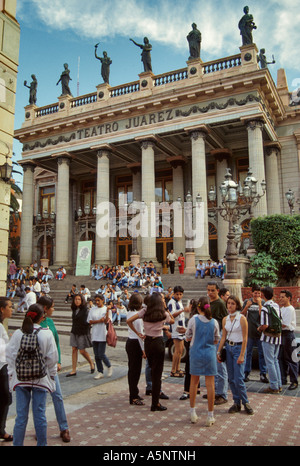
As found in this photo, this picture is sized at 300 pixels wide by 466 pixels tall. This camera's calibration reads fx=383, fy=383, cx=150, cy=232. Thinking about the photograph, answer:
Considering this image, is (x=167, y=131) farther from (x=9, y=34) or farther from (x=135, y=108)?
(x=9, y=34)

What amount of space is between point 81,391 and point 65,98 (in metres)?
27.7

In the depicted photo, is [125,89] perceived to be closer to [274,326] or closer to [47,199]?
[47,199]

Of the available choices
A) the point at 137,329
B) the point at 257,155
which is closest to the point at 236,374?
the point at 137,329

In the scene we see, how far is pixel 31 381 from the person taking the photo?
3.96 meters

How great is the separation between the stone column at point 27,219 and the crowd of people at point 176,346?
23276 mm

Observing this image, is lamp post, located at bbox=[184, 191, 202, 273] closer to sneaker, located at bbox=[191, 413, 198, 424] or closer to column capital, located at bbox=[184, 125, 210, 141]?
column capital, located at bbox=[184, 125, 210, 141]

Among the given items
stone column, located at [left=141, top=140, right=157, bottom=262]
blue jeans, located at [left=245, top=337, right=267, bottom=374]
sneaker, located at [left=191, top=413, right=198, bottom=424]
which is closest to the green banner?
stone column, located at [left=141, top=140, right=157, bottom=262]

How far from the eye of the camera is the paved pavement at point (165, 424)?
4.39 meters

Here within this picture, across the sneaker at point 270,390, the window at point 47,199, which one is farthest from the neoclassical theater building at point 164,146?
the sneaker at point 270,390

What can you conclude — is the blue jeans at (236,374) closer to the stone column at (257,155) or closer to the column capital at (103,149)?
the stone column at (257,155)

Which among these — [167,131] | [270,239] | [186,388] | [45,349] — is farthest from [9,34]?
[167,131]

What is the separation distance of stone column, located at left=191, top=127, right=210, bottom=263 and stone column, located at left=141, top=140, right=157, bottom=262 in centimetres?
294

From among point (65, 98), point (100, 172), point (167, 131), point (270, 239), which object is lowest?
point (270, 239)
